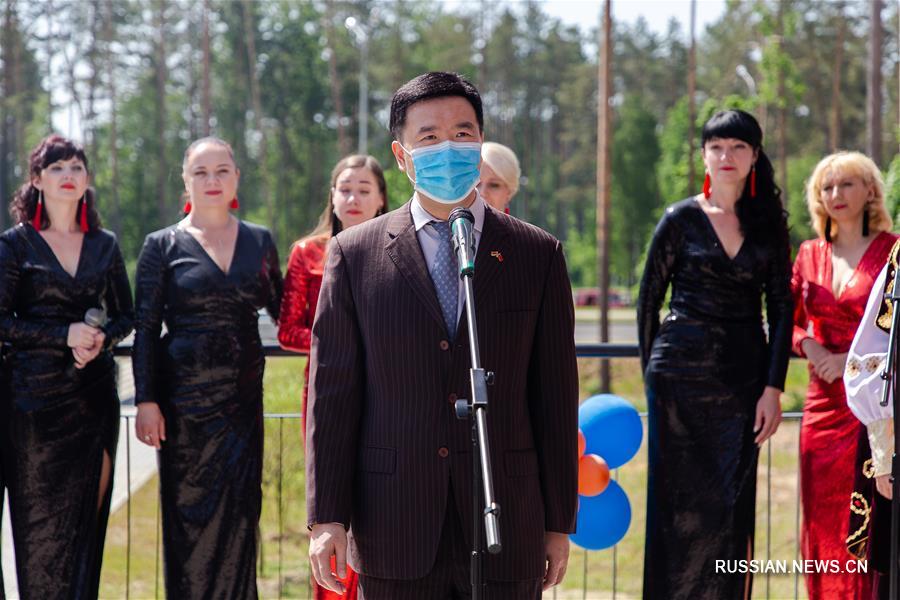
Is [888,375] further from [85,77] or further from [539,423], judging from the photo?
[85,77]

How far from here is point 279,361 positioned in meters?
20.8

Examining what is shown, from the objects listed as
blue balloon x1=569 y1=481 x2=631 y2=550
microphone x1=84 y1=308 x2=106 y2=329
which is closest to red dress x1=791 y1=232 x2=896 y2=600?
blue balloon x1=569 y1=481 x2=631 y2=550

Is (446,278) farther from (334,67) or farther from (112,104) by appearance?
(112,104)

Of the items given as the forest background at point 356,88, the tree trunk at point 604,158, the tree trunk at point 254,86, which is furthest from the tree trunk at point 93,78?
the tree trunk at point 604,158

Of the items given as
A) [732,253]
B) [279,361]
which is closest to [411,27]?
[279,361]

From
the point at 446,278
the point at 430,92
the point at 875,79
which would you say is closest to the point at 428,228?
the point at 446,278

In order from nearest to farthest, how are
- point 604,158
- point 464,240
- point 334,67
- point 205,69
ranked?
point 464,240, point 604,158, point 205,69, point 334,67

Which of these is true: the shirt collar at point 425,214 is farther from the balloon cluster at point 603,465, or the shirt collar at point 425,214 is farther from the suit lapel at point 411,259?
the balloon cluster at point 603,465

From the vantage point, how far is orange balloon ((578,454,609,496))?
5.07 m

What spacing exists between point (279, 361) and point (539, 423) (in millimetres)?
18406

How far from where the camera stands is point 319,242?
4.81m

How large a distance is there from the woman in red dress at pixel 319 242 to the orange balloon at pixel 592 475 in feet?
4.33

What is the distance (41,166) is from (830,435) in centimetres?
350

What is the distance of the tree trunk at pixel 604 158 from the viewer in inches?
811
